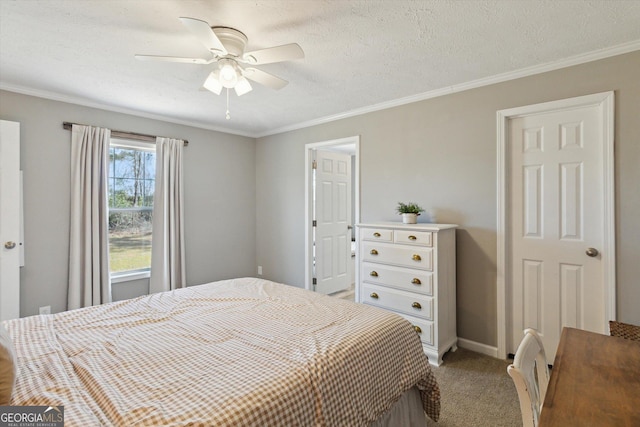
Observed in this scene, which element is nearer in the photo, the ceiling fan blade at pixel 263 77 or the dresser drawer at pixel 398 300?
the ceiling fan blade at pixel 263 77

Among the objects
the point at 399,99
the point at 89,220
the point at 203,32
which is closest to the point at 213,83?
the point at 203,32

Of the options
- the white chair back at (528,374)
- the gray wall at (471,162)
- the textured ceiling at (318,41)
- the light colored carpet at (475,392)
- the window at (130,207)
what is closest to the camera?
the white chair back at (528,374)

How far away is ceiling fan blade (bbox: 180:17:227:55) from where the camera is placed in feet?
4.87

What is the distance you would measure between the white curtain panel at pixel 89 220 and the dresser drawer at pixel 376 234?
2756 millimetres

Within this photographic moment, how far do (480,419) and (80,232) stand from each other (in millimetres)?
3860

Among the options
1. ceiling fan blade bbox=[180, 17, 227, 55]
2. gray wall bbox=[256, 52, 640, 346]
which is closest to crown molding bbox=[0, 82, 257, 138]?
gray wall bbox=[256, 52, 640, 346]

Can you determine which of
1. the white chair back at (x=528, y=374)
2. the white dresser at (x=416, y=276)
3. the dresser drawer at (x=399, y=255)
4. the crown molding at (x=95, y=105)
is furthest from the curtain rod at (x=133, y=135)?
the white chair back at (x=528, y=374)

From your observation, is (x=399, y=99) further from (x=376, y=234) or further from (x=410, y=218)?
(x=376, y=234)

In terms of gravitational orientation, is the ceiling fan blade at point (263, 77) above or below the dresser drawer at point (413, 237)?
above

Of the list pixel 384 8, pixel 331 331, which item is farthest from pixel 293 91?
pixel 331 331

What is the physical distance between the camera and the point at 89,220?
321 centimetres

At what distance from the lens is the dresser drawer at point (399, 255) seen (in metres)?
2.62

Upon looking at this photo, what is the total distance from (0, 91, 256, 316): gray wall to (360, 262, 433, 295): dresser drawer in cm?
236

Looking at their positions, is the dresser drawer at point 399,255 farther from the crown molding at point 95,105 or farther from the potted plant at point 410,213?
the crown molding at point 95,105
